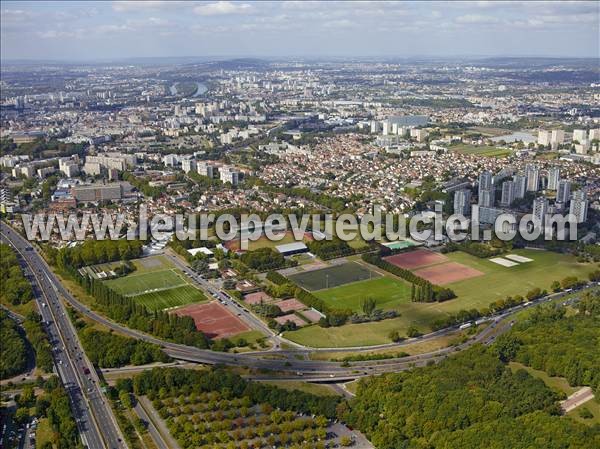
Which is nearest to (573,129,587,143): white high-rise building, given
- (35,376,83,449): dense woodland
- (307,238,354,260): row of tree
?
(307,238,354,260): row of tree

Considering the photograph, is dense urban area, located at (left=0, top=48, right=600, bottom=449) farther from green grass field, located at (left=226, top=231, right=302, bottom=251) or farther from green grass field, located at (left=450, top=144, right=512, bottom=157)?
green grass field, located at (left=450, top=144, right=512, bottom=157)

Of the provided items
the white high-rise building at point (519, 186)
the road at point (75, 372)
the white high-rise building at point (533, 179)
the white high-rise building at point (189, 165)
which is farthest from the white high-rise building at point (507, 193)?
the road at point (75, 372)

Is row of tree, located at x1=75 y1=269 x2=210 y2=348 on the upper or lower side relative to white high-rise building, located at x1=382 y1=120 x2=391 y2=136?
lower

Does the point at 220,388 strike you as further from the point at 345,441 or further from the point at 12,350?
the point at 12,350

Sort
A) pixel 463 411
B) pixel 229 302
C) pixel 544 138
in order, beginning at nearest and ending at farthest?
pixel 463 411 → pixel 229 302 → pixel 544 138

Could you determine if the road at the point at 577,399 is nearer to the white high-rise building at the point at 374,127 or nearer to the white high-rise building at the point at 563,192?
the white high-rise building at the point at 563,192

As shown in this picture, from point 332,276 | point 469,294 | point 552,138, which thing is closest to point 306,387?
point 332,276

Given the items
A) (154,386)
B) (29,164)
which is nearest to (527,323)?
(154,386)
